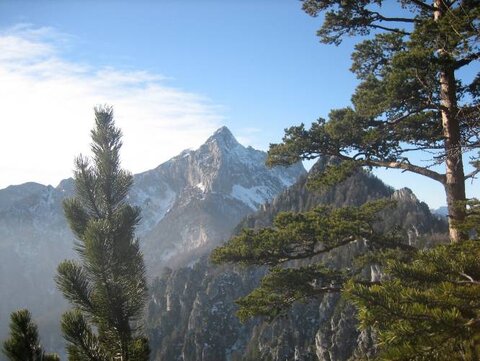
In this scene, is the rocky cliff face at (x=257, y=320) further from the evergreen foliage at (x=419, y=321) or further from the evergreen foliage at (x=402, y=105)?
the evergreen foliage at (x=419, y=321)

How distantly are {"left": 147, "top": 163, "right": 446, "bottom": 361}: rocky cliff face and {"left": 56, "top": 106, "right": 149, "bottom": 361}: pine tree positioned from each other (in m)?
86.9

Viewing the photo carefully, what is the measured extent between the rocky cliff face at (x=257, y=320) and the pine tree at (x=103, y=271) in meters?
86.9

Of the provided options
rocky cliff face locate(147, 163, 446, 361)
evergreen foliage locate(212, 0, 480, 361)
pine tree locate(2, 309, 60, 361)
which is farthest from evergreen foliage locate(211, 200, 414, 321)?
rocky cliff face locate(147, 163, 446, 361)

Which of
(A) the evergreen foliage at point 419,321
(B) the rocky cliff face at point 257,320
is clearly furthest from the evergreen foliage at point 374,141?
(B) the rocky cliff face at point 257,320

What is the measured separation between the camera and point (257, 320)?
510 feet

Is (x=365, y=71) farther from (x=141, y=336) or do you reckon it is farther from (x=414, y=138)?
(x=141, y=336)

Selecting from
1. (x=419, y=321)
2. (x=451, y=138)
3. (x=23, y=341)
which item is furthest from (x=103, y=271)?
(x=451, y=138)

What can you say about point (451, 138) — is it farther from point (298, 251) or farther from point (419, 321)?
point (419, 321)

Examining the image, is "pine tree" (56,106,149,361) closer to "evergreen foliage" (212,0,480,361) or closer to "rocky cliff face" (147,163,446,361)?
"evergreen foliage" (212,0,480,361)

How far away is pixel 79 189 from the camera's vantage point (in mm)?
7164

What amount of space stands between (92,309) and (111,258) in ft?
2.81

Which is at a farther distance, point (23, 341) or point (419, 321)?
point (23, 341)

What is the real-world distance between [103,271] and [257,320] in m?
158

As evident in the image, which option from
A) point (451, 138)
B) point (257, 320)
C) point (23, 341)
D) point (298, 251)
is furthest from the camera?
point (257, 320)
